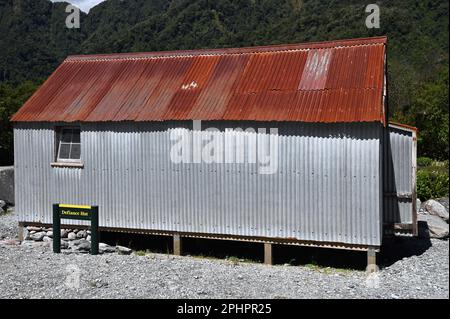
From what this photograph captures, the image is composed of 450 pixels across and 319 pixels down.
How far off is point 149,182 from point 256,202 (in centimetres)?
278

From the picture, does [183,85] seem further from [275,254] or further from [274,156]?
[275,254]

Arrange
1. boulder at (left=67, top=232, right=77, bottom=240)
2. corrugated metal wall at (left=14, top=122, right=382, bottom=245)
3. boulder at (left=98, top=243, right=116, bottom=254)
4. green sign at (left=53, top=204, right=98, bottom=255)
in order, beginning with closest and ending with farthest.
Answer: corrugated metal wall at (left=14, top=122, right=382, bottom=245) → green sign at (left=53, top=204, right=98, bottom=255) → boulder at (left=98, top=243, right=116, bottom=254) → boulder at (left=67, top=232, right=77, bottom=240)

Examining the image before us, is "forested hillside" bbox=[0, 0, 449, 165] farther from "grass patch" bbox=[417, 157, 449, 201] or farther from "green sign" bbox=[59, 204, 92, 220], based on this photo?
"green sign" bbox=[59, 204, 92, 220]

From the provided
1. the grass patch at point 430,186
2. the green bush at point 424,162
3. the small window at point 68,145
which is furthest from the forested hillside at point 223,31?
the small window at point 68,145

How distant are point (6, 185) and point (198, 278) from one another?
13.0 m

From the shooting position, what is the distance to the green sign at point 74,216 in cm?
1243

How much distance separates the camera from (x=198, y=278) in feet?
33.8

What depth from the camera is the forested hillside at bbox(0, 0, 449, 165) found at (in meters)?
46.7

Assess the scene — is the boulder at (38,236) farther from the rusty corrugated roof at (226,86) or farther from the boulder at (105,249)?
the rusty corrugated roof at (226,86)

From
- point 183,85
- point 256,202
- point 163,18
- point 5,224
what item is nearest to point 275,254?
point 256,202

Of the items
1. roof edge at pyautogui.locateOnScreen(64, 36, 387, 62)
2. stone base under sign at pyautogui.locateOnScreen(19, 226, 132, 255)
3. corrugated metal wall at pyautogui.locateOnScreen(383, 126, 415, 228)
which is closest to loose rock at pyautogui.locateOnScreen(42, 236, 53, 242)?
stone base under sign at pyautogui.locateOnScreen(19, 226, 132, 255)

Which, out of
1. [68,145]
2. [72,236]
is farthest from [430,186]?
[68,145]

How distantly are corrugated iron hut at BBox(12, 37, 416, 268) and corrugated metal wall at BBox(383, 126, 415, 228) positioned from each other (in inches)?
1.0
